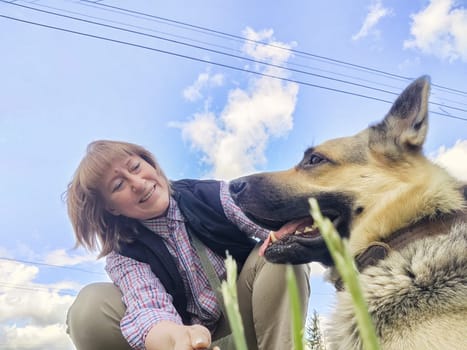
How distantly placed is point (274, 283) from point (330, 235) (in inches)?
83.6

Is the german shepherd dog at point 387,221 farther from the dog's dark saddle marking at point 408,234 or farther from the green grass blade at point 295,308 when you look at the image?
the green grass blade at point 295,308

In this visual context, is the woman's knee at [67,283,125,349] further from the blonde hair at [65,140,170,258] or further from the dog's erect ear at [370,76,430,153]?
the dog's erect ear at [370,76,430,153]

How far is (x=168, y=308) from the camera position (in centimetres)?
207

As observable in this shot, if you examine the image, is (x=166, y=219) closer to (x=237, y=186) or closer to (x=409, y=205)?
(x=237, y=186)

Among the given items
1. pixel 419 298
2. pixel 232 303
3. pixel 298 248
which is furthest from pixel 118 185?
pixel 232 303

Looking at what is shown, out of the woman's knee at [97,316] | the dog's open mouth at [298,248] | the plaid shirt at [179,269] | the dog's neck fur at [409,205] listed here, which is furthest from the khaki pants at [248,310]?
the dog's neck fur at [409,205]

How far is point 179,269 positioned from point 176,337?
85 cm

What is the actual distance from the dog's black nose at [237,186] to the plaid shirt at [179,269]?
0.24 meters

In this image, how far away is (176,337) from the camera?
1575mm

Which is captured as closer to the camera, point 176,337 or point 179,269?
point 176,337

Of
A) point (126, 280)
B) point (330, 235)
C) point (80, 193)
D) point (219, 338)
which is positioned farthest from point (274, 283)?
point (330, 235)

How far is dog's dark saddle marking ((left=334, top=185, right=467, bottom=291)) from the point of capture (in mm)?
1626

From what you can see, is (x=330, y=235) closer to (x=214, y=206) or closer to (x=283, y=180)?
(x=283, y=180)

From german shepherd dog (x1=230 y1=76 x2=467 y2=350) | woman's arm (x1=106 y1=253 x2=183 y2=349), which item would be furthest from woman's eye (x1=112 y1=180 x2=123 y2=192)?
german shepherd dog (x1=230 y1=76 x2=467 y2=350)
